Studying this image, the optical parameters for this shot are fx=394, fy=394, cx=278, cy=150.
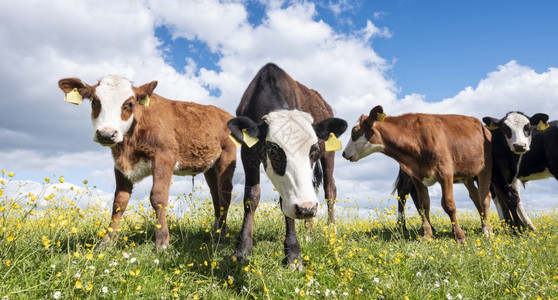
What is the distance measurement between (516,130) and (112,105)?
874 cm

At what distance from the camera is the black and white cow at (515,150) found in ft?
29.9

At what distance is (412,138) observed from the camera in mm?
8109

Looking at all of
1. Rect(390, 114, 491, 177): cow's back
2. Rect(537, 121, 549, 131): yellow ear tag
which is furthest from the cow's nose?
Rect(537, 121, 549, 131): yellow ear tag

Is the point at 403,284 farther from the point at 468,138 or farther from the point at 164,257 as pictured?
the point at 468,138

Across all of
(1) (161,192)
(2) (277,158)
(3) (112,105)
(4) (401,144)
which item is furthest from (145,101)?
(4) (401,144)

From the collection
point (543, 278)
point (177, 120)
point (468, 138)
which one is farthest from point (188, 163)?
point (468, 138)

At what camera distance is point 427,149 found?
7.93 m

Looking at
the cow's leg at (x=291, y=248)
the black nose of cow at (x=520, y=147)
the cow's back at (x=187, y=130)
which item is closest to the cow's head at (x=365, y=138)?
the cow's back at (x=187, y=130)

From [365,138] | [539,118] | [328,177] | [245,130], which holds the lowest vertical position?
[328,177]

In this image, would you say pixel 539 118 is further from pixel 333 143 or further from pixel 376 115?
pixel 333 143

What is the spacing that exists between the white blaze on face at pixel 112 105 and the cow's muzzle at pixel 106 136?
3 cm

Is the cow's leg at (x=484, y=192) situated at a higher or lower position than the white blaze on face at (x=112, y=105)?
lower

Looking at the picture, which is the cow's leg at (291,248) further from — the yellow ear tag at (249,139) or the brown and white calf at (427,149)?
the brown and white calf at (427,149)

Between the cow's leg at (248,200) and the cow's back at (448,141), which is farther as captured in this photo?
the cow's back at (448,141)
